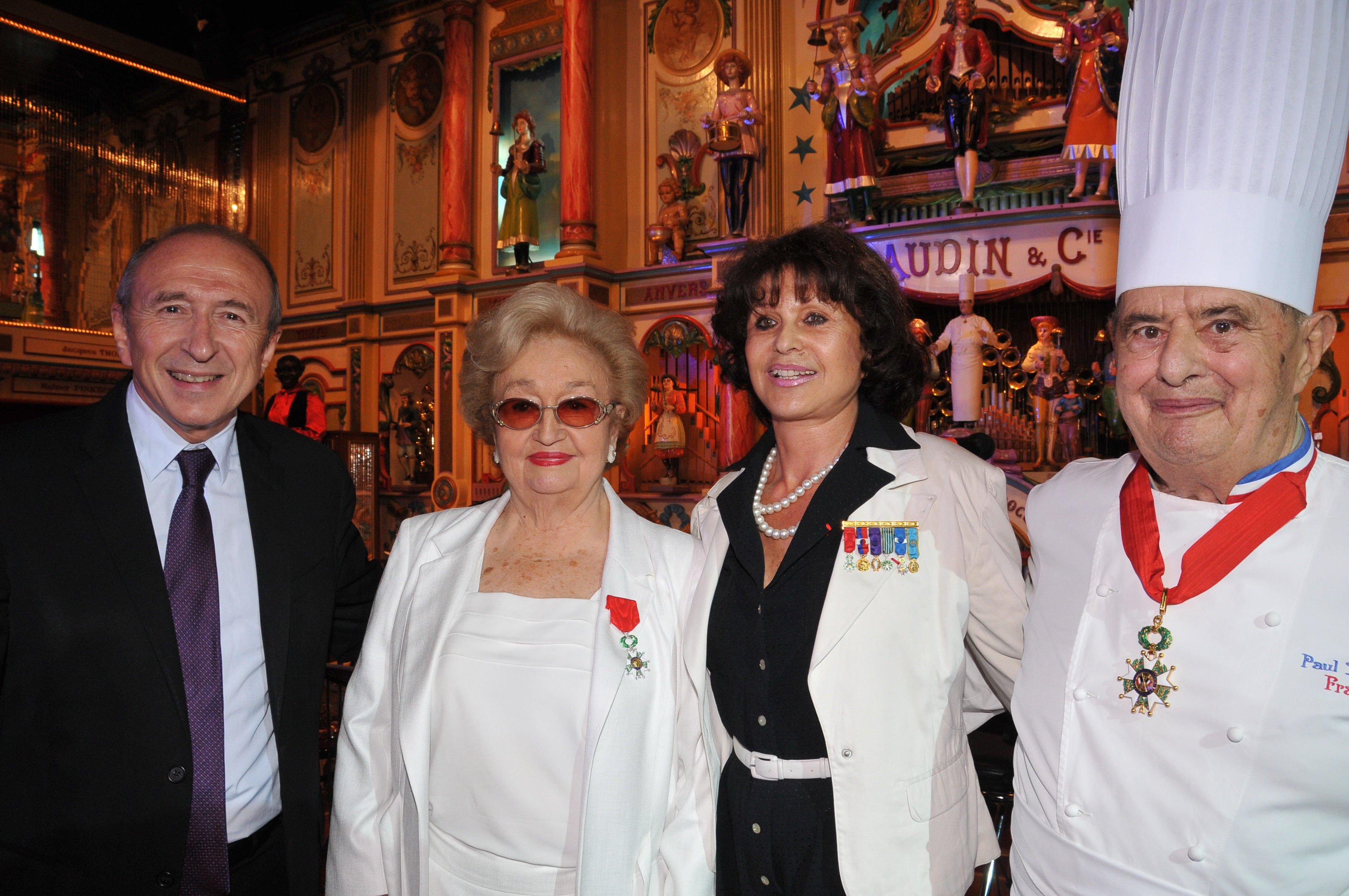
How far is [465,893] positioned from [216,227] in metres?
1.55

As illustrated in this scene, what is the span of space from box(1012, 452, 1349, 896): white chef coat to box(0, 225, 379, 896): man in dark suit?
4.97 feet

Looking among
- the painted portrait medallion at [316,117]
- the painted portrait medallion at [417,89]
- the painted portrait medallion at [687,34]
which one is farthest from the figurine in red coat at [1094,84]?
the painted portrait medallion at [316,117]

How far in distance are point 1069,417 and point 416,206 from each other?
8.17 m

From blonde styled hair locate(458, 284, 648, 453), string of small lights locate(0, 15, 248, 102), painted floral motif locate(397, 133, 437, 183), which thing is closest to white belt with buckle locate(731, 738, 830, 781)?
blonde styled hair locate(458, 284, 648, 453)

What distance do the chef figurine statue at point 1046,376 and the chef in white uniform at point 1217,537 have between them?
5.62 meters

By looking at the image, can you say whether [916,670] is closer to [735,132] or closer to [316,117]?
[735,132]

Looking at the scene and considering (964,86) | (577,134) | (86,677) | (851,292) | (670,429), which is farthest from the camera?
(577,134)

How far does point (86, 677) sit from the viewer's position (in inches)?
64.0

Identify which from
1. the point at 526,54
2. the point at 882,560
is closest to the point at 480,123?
the point at 526,54

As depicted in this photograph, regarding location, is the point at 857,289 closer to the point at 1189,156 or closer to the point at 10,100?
the point at 1189,156

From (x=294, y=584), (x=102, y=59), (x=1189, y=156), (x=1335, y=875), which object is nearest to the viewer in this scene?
(x=1335, y=875)

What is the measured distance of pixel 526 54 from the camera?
9898 mm

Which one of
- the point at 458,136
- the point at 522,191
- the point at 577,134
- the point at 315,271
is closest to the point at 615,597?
the point at 577,134

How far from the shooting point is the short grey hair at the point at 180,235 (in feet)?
6.17
